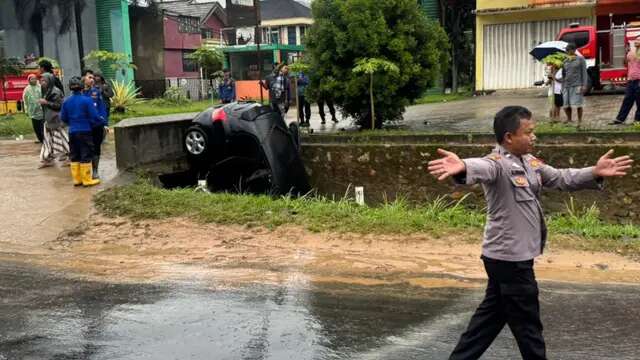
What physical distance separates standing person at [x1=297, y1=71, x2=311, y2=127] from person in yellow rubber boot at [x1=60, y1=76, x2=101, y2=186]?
644cm

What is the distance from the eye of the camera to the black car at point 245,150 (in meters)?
10.8

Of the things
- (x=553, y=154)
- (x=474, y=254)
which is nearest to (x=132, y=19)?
(x=553, y=154)

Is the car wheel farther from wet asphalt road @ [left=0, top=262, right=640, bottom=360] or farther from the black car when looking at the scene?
wet asphalt road @ [left=0, top=262, right=640, bottom=360]

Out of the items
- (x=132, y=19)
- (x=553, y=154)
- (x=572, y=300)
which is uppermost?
(x=132, y=19)

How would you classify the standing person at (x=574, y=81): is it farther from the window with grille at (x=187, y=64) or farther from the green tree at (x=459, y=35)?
the window with grille at (x=187, y=64)

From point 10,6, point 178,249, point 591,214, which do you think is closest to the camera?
point 178,249

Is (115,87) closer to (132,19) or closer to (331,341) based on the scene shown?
(132,19)

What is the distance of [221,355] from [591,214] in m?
6.26

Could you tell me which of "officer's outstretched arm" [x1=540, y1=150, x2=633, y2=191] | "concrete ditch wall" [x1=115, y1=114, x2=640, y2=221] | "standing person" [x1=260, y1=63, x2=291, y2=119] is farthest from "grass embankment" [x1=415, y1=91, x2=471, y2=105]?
"officer's outstretched arm" [x1=540, y1=150, x2=633, y2=191]

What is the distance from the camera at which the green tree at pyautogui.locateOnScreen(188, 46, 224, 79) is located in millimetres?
39253

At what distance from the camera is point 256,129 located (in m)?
10.7

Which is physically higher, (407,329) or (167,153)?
(167,153)

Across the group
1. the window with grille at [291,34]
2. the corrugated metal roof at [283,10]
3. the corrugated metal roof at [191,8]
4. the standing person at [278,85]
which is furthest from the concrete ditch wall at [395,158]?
the corrugated metal roof at [191,8]

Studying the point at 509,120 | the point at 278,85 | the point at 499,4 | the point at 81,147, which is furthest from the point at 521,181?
the point at 499,4
